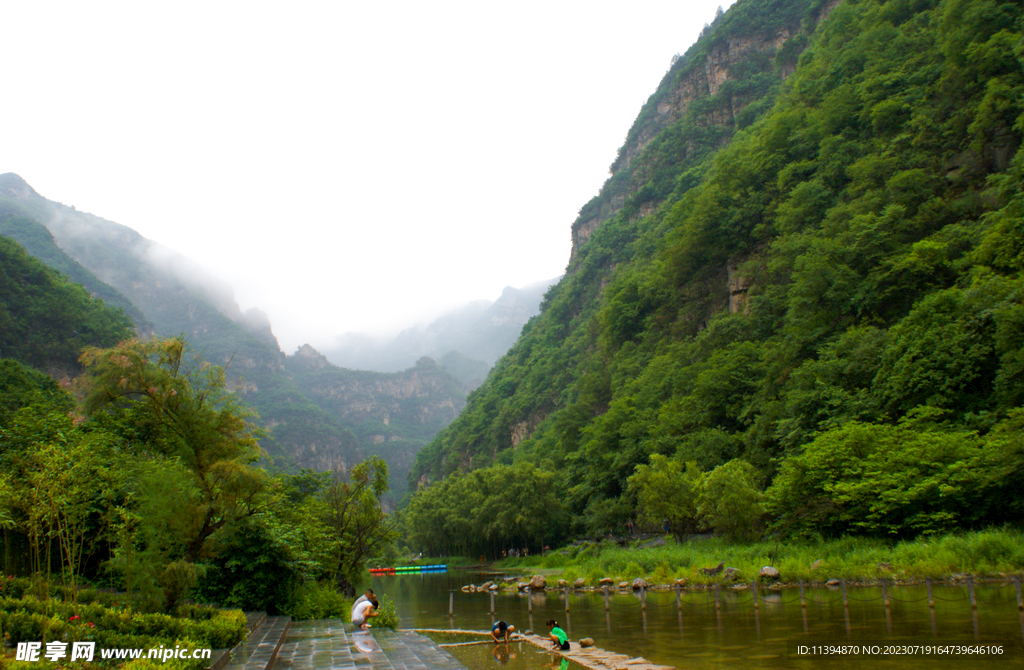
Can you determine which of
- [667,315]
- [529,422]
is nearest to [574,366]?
[529,422]

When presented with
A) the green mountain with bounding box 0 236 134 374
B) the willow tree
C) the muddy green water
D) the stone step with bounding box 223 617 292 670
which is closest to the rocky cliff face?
the muddy green water

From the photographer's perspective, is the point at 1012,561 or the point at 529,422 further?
the point at 529,422

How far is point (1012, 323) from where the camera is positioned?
2130cm

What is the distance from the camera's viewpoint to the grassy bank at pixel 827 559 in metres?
18.3

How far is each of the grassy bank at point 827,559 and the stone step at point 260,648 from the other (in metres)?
16.2

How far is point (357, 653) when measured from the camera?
13.9 metres

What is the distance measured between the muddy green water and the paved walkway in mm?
1477

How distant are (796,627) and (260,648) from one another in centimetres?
1258

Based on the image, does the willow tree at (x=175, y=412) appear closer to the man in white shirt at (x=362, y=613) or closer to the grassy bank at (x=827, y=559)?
the man in white shirt at (x=362, y=613)

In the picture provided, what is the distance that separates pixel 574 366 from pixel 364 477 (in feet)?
196

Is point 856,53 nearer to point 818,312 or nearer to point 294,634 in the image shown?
point 818,312

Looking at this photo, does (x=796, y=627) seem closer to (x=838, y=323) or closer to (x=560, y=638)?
(x=560, y=638)

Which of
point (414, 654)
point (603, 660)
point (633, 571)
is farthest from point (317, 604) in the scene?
point (633, 571)

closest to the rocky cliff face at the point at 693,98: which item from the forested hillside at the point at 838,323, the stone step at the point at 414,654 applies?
the forested hillside at the point at 838,323
